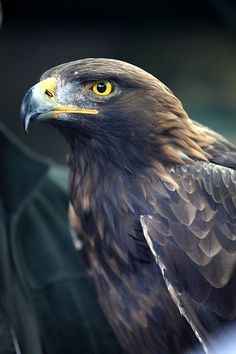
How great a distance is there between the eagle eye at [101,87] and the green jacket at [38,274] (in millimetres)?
252

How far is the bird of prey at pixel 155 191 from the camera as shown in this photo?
2.85ft

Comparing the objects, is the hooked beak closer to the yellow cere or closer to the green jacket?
the yellow cere

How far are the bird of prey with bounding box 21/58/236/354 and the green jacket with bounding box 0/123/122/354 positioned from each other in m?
0.13

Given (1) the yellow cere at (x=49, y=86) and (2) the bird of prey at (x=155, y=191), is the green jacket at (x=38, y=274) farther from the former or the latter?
(1) the yellow cere at (x=49, y=86)

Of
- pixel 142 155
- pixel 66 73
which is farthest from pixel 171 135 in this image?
pixel 66 73

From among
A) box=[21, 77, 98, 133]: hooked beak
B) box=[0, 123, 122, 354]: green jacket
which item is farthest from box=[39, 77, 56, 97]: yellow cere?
box=[0, 123, 122, 354]: green jacket

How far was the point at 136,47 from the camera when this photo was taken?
92cm

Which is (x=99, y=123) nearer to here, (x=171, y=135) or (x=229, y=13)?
(x=171, y=135)

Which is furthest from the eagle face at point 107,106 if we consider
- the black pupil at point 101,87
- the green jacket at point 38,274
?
the green jacket at point 38,274

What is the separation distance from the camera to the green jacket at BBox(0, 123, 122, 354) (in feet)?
3.29

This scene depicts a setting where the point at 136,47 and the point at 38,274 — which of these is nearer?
the point at 136,47

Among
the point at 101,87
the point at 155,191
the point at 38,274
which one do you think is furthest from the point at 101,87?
the point at 38,274

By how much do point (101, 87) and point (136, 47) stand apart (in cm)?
8

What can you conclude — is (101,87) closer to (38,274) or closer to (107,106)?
(107,106)
